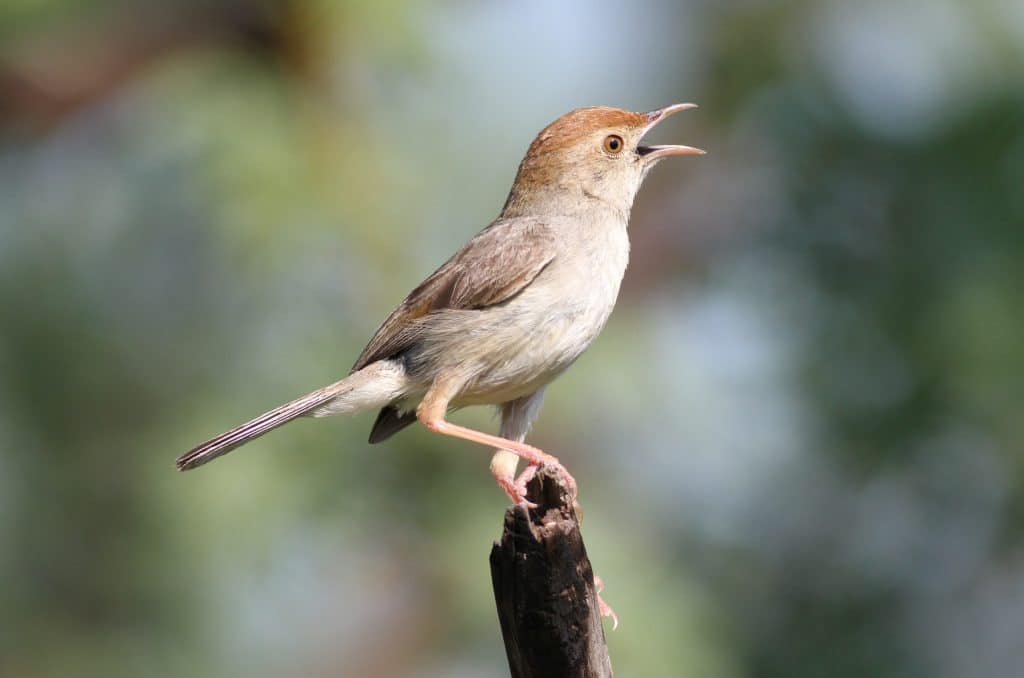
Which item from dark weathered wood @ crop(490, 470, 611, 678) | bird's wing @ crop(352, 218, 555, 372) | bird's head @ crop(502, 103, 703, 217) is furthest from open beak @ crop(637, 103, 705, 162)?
dark weathered wood @ crop(490, 470, 611, 678)

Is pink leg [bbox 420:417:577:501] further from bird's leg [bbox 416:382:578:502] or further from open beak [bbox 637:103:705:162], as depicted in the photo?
open beak [bbox 637:103:705:162]

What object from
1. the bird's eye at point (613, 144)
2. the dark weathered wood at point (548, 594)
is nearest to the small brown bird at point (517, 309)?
the bird's eye at point (613, 144)

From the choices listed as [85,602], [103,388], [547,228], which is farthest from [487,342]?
[85,602]

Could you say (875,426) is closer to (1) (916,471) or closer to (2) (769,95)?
(1) (916,471)

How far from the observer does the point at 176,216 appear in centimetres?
791

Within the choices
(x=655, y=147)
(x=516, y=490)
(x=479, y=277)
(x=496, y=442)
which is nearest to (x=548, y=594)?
(x=516, y=490)

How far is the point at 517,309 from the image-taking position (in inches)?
204

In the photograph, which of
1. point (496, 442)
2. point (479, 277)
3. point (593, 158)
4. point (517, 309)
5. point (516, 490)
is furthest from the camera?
point (593, 158)

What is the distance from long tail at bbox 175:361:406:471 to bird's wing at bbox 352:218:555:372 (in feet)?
0.33

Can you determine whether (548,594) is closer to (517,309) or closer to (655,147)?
(517,309)

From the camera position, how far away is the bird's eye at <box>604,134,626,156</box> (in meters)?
5.90

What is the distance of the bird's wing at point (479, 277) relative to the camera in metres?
5.27

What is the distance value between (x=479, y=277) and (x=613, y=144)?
41.9 inches

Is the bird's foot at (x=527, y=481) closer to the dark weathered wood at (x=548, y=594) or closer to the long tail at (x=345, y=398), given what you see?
the dark weathered wood at (x=548, y=594)
